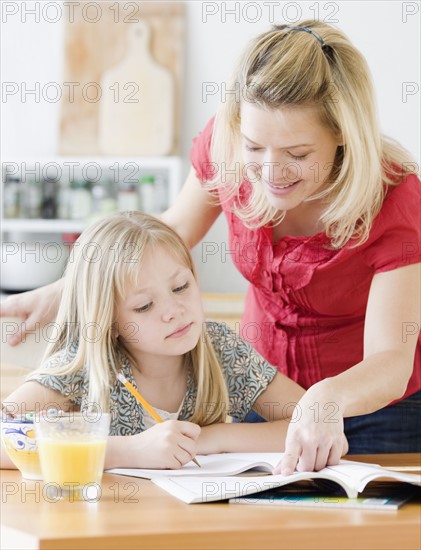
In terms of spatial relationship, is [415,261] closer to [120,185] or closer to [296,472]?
[296,472]

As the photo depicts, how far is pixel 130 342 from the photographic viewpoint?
4.89 feet

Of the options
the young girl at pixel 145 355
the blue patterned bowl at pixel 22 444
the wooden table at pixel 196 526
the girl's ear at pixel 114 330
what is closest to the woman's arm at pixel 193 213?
the young girl at pixel 145 355

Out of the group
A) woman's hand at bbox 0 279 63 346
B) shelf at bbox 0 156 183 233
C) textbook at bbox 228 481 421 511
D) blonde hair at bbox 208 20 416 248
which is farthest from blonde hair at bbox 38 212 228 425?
shelf at bbox 0 156 183 233

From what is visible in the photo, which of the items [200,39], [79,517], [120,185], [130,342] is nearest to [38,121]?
[120,185]

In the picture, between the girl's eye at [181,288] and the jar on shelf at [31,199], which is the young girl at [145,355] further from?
the jar on shelf at [31,199]

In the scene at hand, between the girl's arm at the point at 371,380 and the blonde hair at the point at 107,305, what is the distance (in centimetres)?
29

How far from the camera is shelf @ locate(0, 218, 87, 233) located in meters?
3.23

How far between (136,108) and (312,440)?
7.67 feet

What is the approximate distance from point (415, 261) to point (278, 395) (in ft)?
1.12

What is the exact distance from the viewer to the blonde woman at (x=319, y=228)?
1.33m

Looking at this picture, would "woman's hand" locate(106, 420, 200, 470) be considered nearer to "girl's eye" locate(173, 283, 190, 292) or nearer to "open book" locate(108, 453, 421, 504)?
"open book" locate(108, 453, 421, 504)

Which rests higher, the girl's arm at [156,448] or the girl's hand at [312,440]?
the girl's hand at [312,440]

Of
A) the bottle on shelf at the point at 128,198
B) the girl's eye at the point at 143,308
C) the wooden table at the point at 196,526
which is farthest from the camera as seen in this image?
the bottle on shelf at the point at 128,198

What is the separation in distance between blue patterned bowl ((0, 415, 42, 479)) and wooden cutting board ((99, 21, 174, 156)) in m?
2.19
